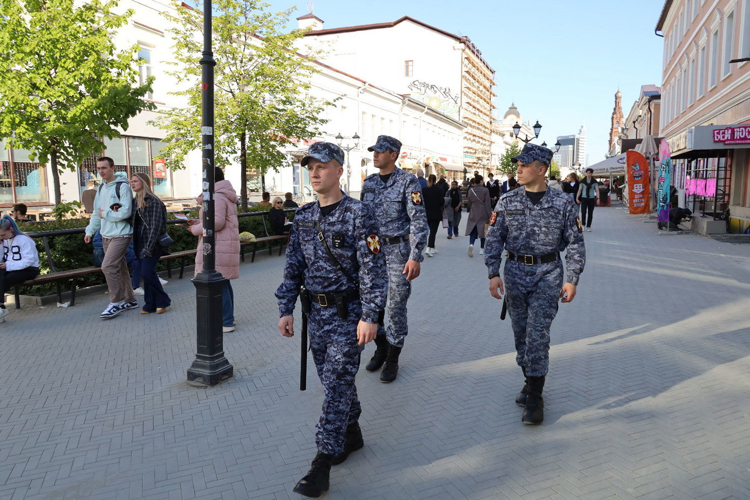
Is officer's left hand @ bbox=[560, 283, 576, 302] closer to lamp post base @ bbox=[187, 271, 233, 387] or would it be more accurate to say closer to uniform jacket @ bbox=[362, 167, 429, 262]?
uniform jacket @ bbox=[362, 167, 429, 262]

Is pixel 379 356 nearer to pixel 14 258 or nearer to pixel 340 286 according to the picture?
pixel 340 286

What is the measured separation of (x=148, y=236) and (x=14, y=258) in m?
1.73

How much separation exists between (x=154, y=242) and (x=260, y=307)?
1.68 m

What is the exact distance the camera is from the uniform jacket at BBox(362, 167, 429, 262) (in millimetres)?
4746

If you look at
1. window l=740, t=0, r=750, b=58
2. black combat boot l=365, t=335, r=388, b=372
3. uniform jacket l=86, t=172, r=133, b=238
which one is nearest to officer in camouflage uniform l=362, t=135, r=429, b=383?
black combat boot l=365, t=335, r=388, b=372

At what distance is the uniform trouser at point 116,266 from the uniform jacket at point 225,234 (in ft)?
4.90

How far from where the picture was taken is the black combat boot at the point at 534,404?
3896 mm

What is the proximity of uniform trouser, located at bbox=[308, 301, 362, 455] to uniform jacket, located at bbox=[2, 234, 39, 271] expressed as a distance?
5.68 meters

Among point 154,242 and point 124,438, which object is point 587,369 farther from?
point 154,242

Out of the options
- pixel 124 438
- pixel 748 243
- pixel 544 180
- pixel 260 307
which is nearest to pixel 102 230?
pixel 260 307

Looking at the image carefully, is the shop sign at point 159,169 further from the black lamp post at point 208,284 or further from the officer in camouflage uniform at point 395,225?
the officer in camouflage uniform at point 395,225

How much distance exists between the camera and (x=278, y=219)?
41.9 feet

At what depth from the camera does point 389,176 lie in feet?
16.2

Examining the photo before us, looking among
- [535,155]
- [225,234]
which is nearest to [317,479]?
[535,155]
